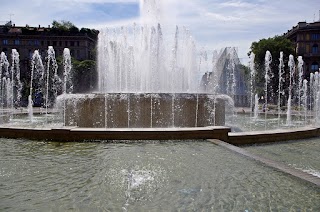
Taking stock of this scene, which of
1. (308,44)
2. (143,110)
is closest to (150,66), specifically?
(143,110)

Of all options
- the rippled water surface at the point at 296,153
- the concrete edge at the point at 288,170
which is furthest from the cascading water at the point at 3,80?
the concrete edge at the point at 288,170

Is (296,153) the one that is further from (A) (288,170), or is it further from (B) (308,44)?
(B) (308,44)

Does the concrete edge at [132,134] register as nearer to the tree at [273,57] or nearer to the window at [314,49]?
the tree at [273,57]

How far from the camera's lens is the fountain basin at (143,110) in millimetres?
13344

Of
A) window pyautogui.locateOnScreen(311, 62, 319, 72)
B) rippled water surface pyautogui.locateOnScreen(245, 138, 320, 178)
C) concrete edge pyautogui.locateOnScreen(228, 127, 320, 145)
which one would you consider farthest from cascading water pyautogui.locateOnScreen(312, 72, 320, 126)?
window pyautogui.locateOnScreen(311, 62, 319, 72)

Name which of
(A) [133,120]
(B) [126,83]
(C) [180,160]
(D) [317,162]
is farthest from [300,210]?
(B) [126,83]

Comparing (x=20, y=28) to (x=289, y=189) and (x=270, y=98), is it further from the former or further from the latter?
(x=289, y=189)

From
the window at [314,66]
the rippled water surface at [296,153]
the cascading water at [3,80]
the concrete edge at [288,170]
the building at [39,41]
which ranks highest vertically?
the building at [39,41]

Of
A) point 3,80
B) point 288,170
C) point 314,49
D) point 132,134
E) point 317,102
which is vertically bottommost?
point 288,170

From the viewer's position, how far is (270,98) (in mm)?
58156

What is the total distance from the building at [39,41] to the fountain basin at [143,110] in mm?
64065

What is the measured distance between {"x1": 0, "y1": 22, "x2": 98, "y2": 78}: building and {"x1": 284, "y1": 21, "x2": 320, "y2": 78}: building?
4363 centimetres

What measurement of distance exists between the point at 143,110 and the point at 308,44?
206 ft

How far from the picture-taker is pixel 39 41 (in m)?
75.6
